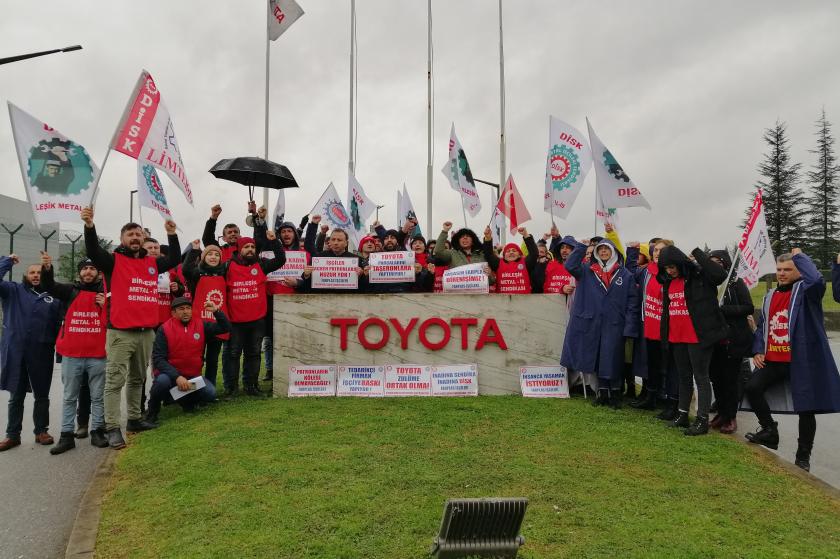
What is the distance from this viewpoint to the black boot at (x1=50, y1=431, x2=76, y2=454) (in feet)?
19.8

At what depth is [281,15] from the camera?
1709cm

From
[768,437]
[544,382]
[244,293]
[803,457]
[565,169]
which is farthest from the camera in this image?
[565,169]

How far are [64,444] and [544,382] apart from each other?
5.55 metres

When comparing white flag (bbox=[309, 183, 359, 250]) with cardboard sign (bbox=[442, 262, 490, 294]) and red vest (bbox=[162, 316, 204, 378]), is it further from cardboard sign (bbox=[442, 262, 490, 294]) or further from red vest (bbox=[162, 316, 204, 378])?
red vest (bbox=[162, 316, 204, 378])

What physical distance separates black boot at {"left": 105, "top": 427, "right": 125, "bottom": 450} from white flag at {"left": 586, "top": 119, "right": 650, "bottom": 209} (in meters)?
7.33

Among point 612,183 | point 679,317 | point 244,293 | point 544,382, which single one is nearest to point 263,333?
point 244,293

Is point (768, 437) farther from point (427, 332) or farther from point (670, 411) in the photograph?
point (427, 332)

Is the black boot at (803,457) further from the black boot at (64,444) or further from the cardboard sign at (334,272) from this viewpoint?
the black boot at (64,444)

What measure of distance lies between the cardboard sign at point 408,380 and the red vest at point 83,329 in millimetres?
3395

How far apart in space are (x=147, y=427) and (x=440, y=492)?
3.92m

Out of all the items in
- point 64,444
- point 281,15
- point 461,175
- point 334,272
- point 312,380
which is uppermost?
point 281,15

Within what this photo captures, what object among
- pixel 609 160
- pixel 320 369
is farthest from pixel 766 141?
pixel 320 369

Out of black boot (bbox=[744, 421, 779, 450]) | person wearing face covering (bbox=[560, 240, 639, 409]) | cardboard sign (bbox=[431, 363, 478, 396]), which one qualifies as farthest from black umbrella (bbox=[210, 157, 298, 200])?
black boot (bbox=[744, 421, 779, 450])

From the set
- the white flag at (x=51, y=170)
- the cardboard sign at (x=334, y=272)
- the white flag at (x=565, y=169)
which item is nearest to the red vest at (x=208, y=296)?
the cardboard sign at (x=334, y=272)
